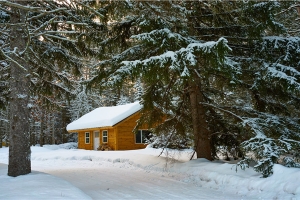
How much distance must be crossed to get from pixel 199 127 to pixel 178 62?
15.0 feet

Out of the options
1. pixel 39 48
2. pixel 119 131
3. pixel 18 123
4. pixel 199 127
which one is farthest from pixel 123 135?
pixel 18 123

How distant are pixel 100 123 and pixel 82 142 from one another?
259 inches

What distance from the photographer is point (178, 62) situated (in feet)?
22.9

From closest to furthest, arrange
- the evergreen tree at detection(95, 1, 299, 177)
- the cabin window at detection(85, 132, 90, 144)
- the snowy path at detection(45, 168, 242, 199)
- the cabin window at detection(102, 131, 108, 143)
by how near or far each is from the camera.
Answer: the snowy path at detection(45, 168, 242, 199), the evergreen tree at detection(95, 1, 299, 177), the cabin window at detection(102, 131, 108, 143), the cabin window at detection(85, 132, 90, 144)

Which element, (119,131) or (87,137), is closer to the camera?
(119,131)

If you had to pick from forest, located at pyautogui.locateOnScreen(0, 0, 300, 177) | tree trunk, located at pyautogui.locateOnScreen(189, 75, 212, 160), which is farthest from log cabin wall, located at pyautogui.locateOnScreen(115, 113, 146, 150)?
tree trunk, located at pyautogui.locateOnScreen(189, 75, 212, 160)

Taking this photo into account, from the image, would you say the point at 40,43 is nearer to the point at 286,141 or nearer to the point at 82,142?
the point at 286,141

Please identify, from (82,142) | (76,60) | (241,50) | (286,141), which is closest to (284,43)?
(241,50)

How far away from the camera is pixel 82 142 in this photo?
1204 inches

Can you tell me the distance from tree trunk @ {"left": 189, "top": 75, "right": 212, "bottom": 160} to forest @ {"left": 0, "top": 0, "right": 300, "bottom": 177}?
0.04 m

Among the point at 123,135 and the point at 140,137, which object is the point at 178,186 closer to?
the point at 123,135

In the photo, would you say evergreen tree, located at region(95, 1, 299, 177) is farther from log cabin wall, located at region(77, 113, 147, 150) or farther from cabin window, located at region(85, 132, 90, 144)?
cabin window, located at region(85, 132, 90, 144)

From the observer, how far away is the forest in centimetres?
721

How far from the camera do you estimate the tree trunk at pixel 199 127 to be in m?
10.9
